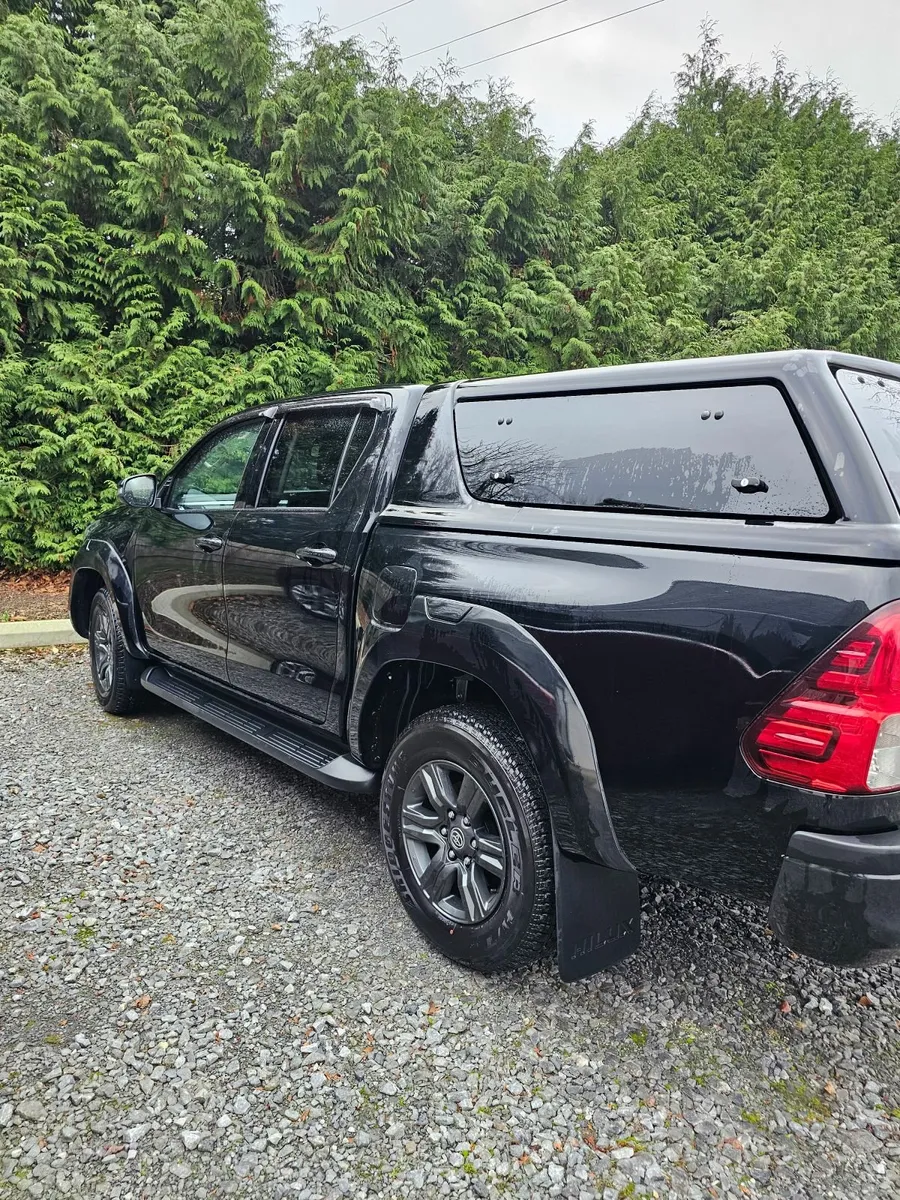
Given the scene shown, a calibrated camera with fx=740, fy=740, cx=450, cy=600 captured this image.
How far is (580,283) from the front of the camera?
9594mm

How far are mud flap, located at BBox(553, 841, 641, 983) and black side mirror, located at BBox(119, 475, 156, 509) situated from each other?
3101mm

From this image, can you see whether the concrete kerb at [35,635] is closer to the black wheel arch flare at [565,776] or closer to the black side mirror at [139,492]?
the black side mirror at [139,492]

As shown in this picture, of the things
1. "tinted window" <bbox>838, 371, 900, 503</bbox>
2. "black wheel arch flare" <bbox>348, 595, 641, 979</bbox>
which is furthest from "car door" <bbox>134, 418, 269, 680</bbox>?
"tinted window" <bbox>838, 371, 900, 503</bbox>

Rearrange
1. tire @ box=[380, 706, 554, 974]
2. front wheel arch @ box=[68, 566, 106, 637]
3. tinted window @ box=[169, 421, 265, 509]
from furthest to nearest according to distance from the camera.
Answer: front wheel arch @ box=[68, 566, 106, 637] → tinted window @ box=[169, 421, 265, 509] → tire @ box=[380, 706, 554, 974]

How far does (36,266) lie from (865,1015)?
8334 mm

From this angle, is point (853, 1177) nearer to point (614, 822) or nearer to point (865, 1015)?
point (865, 1015)

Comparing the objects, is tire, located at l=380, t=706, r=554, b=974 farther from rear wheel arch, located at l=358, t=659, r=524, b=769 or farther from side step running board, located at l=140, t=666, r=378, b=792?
side step running board, located at l=140, t=666, r=378, b=792

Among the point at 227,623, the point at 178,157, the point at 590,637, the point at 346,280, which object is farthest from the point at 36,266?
the point at 590,637

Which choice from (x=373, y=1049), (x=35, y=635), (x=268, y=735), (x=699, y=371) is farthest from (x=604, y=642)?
(x=35, y=635)

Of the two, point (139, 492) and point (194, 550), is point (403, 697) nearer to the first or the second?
point (194, 550)

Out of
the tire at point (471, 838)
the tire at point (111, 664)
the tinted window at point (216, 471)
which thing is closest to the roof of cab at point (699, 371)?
the tire at point (471, 838)

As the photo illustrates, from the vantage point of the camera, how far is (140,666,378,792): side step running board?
2.66 m

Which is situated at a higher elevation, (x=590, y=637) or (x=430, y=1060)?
(x=590, y=637)

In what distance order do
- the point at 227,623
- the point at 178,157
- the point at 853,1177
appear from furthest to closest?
the point at 178,157, the point at 227,623, the point at 853,1177
